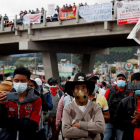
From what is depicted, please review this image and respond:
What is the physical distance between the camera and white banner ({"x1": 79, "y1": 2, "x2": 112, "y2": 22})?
23.0 metres

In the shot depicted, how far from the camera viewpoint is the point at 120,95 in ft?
22.6

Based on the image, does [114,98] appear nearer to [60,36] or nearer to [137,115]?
[137,115]

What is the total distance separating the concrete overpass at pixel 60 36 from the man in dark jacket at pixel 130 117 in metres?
19.3

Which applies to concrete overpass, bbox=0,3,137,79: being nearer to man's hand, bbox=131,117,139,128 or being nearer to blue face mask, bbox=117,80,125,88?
blue face mask, bbox=117,80,125,88

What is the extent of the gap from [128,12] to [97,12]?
2720mm

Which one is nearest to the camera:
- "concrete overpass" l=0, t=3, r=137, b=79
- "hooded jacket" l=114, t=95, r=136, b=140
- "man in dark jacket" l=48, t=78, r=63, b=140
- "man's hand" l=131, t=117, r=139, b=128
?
"man's hand" l=131, t=117, r=139, b=128

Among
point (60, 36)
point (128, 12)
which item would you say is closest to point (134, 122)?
point (128, 12)

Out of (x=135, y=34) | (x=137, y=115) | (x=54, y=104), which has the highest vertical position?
(x=135, y=34)

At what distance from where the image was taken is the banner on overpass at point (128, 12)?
70.3 ft

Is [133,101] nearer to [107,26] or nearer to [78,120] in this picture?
[78,120]

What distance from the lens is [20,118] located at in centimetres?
397

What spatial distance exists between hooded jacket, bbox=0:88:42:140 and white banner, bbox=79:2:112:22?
64.7 feet

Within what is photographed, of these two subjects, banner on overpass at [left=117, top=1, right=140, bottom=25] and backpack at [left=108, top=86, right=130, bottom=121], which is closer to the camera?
backpack at [left=108, top=86, right=130, bottom=121]

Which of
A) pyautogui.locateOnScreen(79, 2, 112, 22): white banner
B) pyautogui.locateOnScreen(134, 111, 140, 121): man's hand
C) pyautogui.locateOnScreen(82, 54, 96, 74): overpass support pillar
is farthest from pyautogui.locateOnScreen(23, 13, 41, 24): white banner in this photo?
pyautogui.locateOnScreen(134, 111, 140, 121): man's hand
